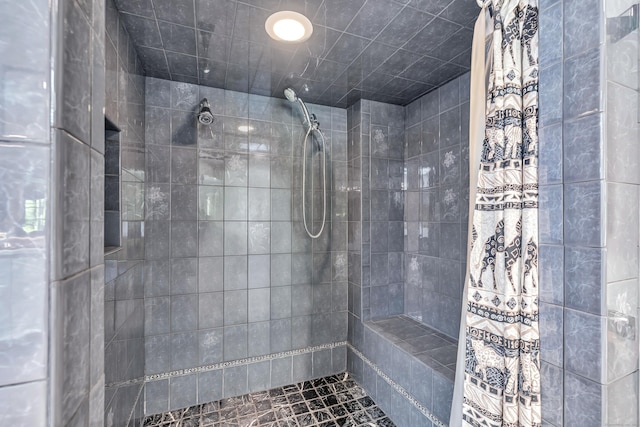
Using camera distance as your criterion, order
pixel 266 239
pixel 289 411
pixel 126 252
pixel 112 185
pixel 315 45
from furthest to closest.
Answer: pixel 266 239 → pixel 289 411 → pixel 315 45 → pixel 126 252 → pixel 112 185

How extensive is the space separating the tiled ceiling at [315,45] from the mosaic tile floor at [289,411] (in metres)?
2.22

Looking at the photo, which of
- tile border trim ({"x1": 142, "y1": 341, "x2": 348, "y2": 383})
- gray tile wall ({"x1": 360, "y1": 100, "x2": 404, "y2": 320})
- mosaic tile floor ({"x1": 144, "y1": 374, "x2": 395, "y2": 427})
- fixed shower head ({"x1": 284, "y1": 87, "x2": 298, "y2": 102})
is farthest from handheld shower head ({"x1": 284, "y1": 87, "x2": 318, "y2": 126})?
mosaic tile floor ({"x1": 144, "y1": 374, "x2": 395, "y2": 427})

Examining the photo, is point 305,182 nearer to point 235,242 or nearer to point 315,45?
point 235,242

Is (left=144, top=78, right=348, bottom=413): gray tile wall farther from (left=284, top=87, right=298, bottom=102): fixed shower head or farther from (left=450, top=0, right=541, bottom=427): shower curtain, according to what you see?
(left=450, top=0, right=541, bottom=427): shower curtain

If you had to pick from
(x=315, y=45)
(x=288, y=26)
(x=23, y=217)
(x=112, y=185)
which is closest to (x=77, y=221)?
(x=23, y=217)

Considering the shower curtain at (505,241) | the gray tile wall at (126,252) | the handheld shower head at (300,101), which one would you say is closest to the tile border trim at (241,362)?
the gray tile wall at (126,252)

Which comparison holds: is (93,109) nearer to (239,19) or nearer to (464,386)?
(239,19)

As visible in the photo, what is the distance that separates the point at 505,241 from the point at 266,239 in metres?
1.59

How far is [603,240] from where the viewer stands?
757mm

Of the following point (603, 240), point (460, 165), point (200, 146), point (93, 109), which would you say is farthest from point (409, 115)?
point (93, 109)

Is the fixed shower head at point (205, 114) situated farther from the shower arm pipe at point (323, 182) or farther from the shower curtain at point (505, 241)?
the shower curtain at point (505, 241)

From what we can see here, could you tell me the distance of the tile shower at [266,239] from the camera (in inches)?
13.6

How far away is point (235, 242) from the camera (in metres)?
2.09

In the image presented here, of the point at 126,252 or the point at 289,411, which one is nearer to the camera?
the point at 126,252
